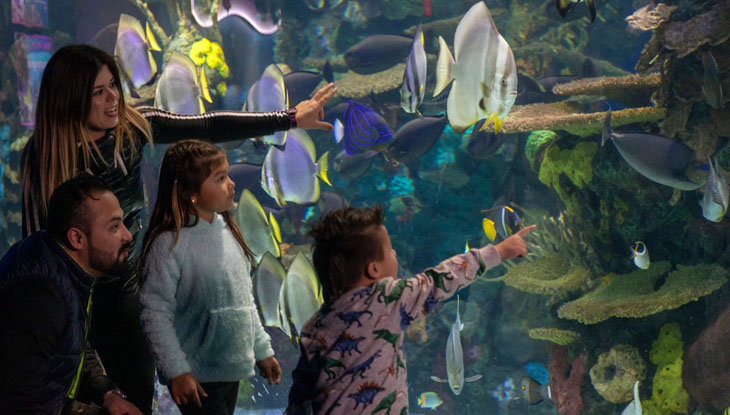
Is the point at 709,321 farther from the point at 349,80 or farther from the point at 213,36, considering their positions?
the point at 213,36

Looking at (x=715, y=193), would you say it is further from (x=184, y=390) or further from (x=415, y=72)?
(x=184, y=390)

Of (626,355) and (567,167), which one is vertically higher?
(567,167)

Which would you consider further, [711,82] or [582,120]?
[582,120]

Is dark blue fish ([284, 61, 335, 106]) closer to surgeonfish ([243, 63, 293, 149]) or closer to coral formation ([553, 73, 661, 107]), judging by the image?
surgeonfish ([243, 63, 293, 149])

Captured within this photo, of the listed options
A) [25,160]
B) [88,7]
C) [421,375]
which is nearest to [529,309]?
[421,375]

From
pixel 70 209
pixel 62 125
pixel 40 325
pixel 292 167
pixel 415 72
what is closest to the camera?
pixel 40 325

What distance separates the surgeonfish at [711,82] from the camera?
3.75 m

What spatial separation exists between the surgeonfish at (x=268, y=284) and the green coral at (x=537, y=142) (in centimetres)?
388

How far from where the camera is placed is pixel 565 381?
17.1 ft

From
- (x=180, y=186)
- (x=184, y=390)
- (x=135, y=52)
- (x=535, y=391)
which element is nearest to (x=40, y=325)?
(x=184, y=390)

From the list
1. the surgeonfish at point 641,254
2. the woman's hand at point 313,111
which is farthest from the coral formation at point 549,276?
the woman's hand at point 313,111

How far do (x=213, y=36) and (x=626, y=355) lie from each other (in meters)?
6.89

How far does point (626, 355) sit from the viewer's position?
15.4 ft

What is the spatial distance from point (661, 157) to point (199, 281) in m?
3.14
